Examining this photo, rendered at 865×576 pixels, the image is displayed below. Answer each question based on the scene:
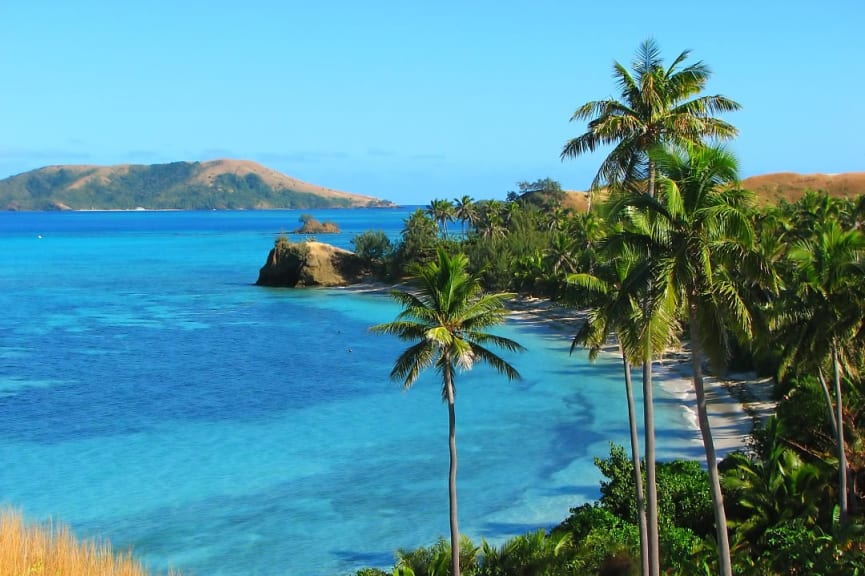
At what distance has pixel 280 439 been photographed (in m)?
41.5

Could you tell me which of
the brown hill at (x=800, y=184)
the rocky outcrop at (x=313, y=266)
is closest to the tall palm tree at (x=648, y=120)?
the rocky outcrop at (x=313, y=266)

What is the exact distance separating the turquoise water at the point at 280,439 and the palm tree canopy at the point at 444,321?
8.39 meters

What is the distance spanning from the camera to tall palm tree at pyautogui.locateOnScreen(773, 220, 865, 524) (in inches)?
818

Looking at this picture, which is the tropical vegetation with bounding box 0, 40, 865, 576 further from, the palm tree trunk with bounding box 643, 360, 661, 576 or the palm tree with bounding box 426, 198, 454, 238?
the palm tree with bounding box 426, 198, 454, 238

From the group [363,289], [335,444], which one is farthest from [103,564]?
[363,289]

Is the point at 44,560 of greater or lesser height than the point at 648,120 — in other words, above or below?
below

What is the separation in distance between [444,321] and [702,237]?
8.70 m

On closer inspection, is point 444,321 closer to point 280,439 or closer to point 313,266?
point 280,439

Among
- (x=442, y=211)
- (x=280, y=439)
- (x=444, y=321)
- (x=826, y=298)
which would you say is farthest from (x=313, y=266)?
(x=826, y=298)

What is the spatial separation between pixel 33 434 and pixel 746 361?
3784cm

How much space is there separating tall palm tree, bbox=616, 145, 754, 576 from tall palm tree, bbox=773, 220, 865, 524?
5.71 meters

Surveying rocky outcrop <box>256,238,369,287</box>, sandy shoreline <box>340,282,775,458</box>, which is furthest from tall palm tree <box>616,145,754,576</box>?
rocky outcrop <box>256,238,369,287</box>

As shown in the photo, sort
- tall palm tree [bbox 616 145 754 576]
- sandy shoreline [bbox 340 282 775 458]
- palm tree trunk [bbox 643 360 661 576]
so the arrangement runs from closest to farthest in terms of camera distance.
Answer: tall palm tree [bbox 616 145 754 576] → palm tree trunk [bbox 643 360 661 576] → sandy shoreline [bbox 340 282 775 458]

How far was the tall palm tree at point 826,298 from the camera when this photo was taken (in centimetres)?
2078
